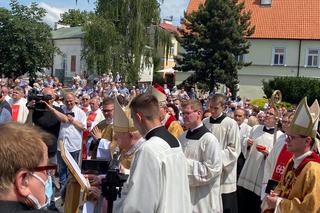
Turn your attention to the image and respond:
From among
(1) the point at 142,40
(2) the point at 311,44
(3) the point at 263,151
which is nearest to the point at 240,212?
(3) the point at 263,151

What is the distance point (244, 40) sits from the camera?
39.4m

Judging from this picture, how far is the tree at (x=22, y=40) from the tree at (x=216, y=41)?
38.4 feet

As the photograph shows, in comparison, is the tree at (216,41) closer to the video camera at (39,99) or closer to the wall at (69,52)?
the wall at (69,52)

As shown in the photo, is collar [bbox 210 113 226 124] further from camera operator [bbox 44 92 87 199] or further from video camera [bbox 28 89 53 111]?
video camera [bbox 28 89 53 111]

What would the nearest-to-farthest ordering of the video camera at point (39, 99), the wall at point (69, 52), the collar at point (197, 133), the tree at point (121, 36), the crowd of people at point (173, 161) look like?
the crowd of people at point (173, 161)
the collar at point (197, 133)
the video camera at point (39, 99)
the tree at point (121, 36)
the wall at point (69, 52)

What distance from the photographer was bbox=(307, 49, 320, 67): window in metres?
44.2

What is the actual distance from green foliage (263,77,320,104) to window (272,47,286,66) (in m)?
5.42

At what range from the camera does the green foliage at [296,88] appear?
3875 centimetres

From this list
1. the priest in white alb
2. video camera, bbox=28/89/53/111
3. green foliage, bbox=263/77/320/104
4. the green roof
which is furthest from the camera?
the green roof

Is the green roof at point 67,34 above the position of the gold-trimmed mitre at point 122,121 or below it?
above

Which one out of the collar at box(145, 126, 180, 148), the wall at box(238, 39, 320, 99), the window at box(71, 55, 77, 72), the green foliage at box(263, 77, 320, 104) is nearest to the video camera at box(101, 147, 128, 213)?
the collar at box(145, 126, 180, 148)

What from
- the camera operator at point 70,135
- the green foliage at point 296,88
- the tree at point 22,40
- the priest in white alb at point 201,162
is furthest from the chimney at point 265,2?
the priest in white alb at point 201,162

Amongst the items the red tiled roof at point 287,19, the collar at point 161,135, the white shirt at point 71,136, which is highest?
the red tiled roof at point 287,19

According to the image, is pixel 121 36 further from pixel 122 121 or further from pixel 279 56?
pixel 122 121
